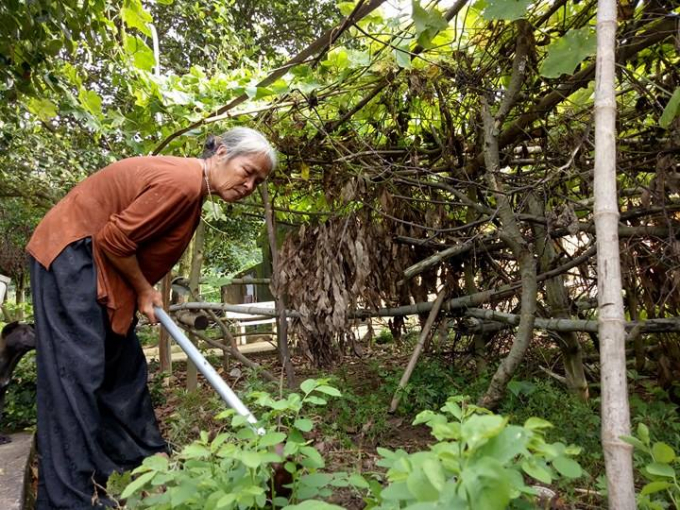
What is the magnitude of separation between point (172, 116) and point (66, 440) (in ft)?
6.94

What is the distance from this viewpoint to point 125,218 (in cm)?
206

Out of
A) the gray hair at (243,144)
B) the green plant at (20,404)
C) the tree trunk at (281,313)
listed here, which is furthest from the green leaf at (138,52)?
the green plant at (20,404)

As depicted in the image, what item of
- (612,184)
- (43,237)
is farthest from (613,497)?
(43,237)

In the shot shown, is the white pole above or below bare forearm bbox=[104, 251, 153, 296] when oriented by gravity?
below

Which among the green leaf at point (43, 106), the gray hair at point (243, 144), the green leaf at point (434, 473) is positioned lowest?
the green leaf at point (434, 473)

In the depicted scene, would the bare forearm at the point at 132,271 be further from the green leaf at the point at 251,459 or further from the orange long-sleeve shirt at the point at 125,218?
the green leaf at the point at 251,459

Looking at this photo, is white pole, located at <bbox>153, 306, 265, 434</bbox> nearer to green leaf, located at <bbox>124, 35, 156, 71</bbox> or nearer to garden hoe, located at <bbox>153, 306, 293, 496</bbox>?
garden hoe, located at <bbox>153, 306, 293, 496</bbox>

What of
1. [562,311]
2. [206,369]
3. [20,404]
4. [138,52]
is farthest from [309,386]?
[20,404]

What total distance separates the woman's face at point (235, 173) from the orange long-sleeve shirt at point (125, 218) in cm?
8

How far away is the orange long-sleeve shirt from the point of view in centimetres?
208

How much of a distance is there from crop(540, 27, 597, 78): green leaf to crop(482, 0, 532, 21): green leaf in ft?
0.66

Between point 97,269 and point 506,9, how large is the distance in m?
2.02

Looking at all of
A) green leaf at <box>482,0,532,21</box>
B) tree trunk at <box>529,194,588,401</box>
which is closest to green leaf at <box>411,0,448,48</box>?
green leaf at <box>482,0,532,21</box>

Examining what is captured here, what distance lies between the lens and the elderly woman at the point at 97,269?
2.04 metres
